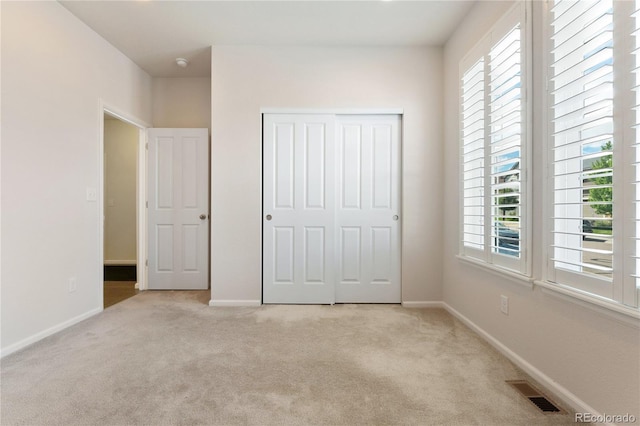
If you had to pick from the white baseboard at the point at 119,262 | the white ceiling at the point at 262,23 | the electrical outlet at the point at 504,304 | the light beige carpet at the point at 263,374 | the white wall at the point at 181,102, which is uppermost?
the white ceiling at the point at 262,23

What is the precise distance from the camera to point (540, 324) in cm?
171

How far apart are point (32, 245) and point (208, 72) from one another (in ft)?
8.62

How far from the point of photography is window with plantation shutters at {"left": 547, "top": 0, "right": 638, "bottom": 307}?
4.03ft

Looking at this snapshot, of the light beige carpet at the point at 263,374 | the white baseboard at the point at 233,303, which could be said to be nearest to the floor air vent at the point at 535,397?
the light beige carpet at the point at 263,374

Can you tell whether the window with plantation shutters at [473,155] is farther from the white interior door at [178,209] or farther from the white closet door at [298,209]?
the white interior door at [178,209]

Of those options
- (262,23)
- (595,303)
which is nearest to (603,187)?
(595,303)

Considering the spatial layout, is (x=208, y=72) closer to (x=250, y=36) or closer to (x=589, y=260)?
(x=250, y=36)

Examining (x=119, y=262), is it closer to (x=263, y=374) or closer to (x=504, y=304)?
(x=263, y=374)

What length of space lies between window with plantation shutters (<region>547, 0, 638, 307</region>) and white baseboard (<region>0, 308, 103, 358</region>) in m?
3.54

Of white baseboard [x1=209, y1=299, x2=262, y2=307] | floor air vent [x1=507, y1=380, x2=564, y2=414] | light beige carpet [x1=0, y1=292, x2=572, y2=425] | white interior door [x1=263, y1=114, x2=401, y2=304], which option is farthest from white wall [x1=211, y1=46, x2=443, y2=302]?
floor air vent [x1=507, y1=380, x2=564, y2=414]

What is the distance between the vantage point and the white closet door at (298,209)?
3.11 metres

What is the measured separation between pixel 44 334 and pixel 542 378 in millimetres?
3513

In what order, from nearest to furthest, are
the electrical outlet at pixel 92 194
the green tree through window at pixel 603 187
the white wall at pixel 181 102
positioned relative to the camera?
1. the green tree through window at pixel 603 187
2. the electrical outlet at pixel 92 194
3. the white wall at pixel 181 102
